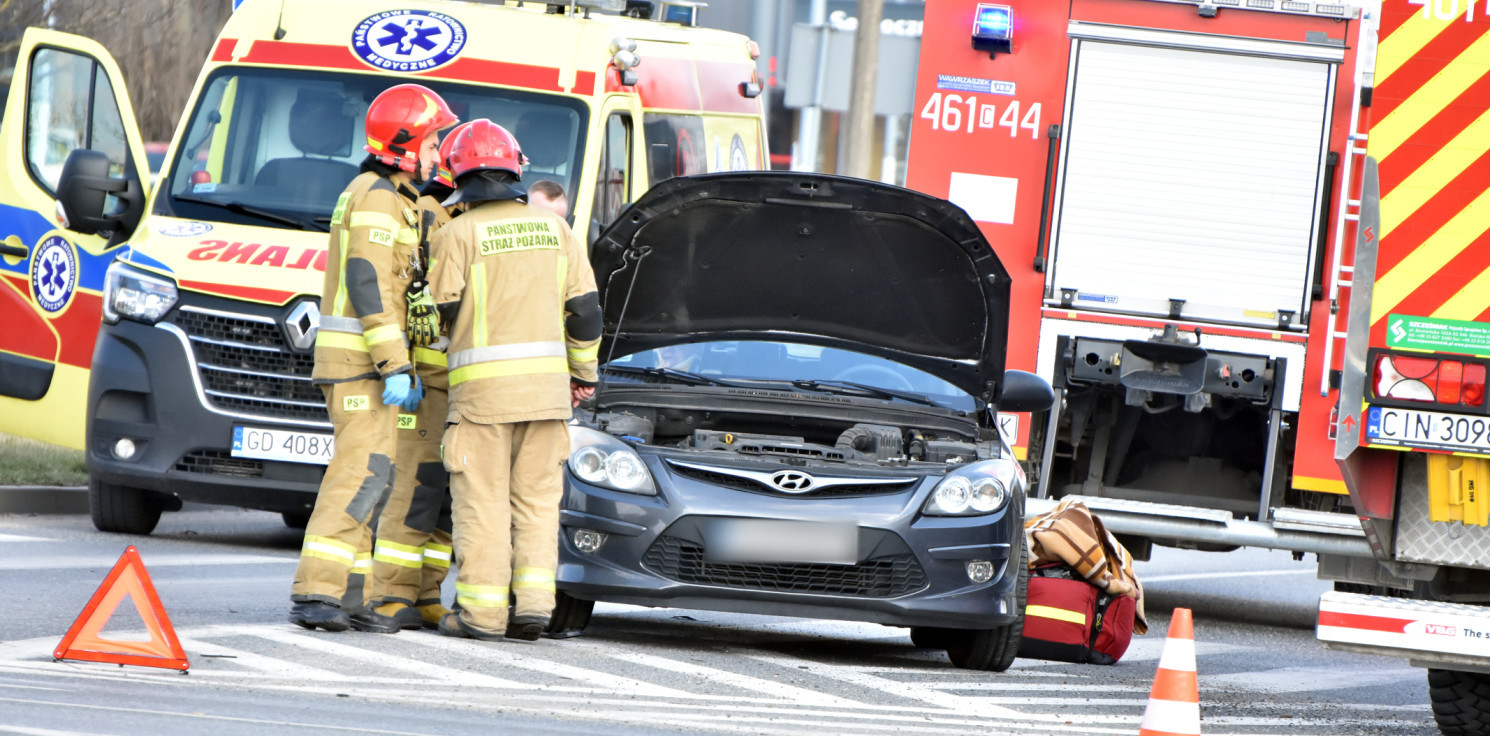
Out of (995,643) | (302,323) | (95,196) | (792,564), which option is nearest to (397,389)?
(792,564)

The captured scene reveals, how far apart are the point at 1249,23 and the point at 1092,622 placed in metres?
3.42

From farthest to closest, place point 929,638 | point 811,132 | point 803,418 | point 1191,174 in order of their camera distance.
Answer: point 811,132 → point 1191,174 → point 929,638 → point 803,418

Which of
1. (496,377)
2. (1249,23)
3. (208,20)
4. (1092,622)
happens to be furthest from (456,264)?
(208,20)

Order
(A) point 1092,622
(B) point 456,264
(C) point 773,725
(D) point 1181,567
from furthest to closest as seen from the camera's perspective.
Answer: (D) point 1181,567, (A) point 1092,622, (B) point 456,264, (C) point 773,725

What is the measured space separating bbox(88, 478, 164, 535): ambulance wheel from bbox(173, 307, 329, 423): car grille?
37.8 inches

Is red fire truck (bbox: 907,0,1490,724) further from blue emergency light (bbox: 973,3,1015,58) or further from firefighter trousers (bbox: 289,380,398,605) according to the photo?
firefighter trousers (bbox: 289,380,398,605)

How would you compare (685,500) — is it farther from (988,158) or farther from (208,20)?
(208,20)

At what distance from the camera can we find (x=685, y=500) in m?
7.81

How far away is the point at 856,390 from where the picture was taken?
28.7ft

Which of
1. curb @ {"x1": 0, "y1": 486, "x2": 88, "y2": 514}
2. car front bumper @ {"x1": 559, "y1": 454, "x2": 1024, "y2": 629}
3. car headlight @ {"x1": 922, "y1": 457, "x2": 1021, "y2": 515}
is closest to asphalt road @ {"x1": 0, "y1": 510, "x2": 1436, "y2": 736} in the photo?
car front bumper @ {"x1": 559, "y1": 454, "x2": 1024, "y2": 629}

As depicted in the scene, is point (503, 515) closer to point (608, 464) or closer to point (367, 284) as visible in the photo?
point (608, 464)

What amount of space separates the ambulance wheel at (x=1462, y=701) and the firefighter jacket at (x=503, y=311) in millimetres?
3093

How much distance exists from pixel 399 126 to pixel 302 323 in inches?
105

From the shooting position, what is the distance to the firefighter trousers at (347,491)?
24.9 feet
